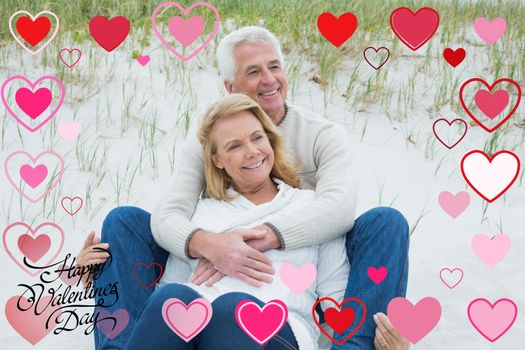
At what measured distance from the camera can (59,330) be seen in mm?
2621

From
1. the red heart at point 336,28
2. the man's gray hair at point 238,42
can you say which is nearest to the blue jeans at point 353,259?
the man's gray hair at point 238,42

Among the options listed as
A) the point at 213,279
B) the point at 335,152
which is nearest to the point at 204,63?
the point at 335,152

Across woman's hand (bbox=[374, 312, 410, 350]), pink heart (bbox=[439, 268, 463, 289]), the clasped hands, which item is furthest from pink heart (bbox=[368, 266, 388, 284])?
pink heart (bbox=[439, 268, 463, 289])

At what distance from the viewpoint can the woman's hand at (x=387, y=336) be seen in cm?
206

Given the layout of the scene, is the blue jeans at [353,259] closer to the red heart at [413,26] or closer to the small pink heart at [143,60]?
the red heart at [413,26]

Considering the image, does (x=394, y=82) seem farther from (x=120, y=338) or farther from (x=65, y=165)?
(x=120, y=338)

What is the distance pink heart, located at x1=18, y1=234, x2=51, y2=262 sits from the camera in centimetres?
282

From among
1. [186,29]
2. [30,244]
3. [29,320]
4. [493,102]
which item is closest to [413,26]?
[493,102]

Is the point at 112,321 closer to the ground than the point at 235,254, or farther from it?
closer to the ground

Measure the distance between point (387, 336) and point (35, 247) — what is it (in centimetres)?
158

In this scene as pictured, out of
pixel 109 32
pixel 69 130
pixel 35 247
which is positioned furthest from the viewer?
pixel 69 130

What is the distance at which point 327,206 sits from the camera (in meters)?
2.29

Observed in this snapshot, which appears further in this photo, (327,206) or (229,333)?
(327,206)

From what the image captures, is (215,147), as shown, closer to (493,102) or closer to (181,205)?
(181,205)
